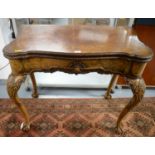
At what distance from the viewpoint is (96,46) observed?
0.90 metres

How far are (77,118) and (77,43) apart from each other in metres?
0.70

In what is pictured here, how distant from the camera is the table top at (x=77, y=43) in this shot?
2.80 feet

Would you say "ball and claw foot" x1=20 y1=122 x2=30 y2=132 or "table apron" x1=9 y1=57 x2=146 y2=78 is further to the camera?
"ball and claw foot" x1=20 y1=122 x2=30 y2=132

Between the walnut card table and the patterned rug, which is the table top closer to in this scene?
the walnut card table

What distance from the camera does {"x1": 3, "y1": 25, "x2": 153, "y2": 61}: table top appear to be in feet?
2.80

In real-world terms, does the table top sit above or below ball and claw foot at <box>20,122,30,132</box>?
above

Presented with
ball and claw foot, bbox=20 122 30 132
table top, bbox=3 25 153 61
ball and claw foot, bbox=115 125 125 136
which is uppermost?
table top, bbox=3 25 153 61

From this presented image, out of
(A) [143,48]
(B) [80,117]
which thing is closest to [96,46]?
(A) [143,48]

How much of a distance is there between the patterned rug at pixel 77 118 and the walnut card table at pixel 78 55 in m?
0.41

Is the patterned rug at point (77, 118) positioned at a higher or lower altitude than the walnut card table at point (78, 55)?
lower

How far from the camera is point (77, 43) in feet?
3.05

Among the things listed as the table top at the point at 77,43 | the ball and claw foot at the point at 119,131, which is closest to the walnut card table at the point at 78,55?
the table top at the point at 77,43

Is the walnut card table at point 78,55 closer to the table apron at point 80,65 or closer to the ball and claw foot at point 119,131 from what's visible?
the table apron at point 80,65

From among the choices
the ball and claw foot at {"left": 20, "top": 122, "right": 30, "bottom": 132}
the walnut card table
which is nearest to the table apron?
the walnut card table
